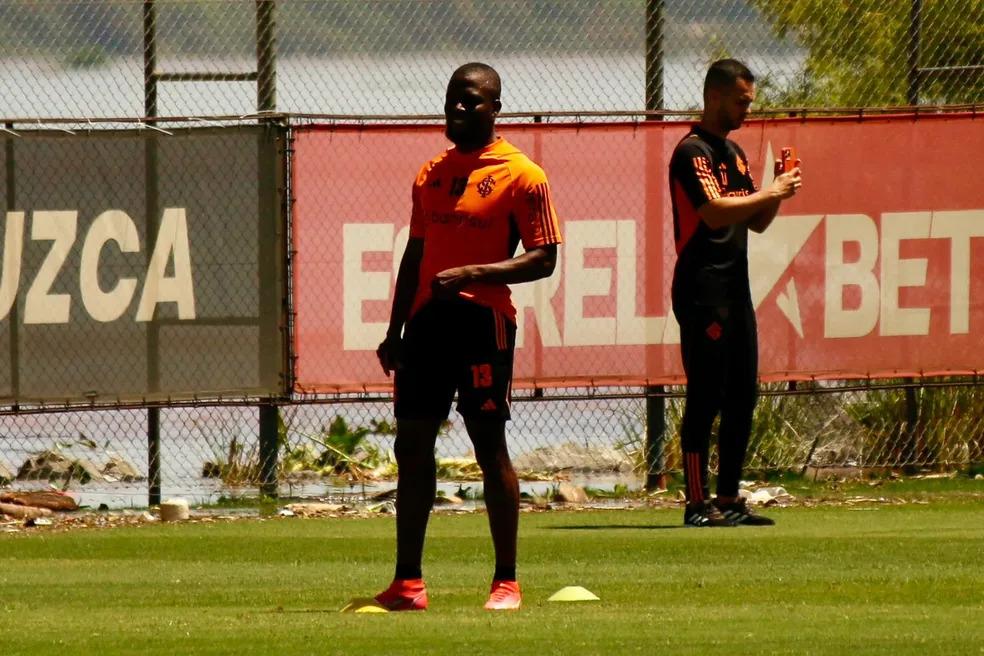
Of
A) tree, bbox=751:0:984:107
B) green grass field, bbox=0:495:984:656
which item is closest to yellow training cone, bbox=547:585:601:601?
green grass field, bbox=0:495:984:656

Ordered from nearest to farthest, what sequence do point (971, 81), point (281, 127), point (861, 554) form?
point (861, 554)
point (281, 127)
point (971, 81)

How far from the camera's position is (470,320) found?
7.69m

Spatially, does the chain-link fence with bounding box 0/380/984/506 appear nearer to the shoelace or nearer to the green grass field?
the green grass field

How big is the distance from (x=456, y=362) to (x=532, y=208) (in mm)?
596

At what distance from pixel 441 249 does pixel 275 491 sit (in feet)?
18.6

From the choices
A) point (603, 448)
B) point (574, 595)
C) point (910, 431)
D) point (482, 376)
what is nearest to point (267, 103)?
point (603, 448)

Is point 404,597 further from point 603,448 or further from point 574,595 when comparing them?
point 603,448

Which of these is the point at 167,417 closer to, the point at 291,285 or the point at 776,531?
the point at 291,285

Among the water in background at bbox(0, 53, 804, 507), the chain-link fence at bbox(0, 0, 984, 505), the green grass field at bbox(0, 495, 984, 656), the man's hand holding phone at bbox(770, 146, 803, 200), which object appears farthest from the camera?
the water in background at bbox(0, 53, 804, 507)

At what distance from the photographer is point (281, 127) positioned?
12.9 metres

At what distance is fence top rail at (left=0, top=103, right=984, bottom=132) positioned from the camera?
1266cm

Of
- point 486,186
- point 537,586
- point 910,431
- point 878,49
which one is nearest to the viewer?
point 486,186

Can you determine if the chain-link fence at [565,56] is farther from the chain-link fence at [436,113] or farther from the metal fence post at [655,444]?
the metal fence post at [655,444]

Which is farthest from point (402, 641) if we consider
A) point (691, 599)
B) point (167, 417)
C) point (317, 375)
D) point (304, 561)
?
point (167, 417)
